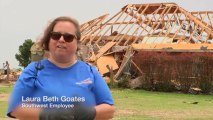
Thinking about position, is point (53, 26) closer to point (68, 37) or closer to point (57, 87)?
point (68, 37)

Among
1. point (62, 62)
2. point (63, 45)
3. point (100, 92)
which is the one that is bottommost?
point (100, 92)

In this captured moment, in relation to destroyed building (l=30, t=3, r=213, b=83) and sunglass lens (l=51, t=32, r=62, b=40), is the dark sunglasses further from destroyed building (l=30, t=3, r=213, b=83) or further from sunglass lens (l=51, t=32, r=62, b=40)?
destroyed building (l=30, t=3, r=213, b=83)

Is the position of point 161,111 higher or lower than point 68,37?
lower

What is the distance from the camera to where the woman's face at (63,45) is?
11.6ft

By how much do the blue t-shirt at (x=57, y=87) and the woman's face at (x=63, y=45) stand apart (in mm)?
82

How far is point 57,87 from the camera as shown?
3.45 metres

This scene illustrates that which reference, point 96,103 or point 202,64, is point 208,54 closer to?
point 202,64

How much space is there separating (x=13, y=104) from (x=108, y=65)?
2694 cm

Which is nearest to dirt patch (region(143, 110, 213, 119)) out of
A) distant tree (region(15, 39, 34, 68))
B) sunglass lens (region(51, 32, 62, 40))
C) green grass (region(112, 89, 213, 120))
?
green grass (region(112, 89, 213, 120))

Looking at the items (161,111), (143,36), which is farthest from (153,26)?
(161,111)

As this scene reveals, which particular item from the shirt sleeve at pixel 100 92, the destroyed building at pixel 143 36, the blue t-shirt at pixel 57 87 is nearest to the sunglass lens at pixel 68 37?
the blue t-shirt at pixel 57 87

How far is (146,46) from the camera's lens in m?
29.6

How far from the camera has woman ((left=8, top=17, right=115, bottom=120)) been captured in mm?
3363

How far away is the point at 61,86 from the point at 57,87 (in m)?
0.03
